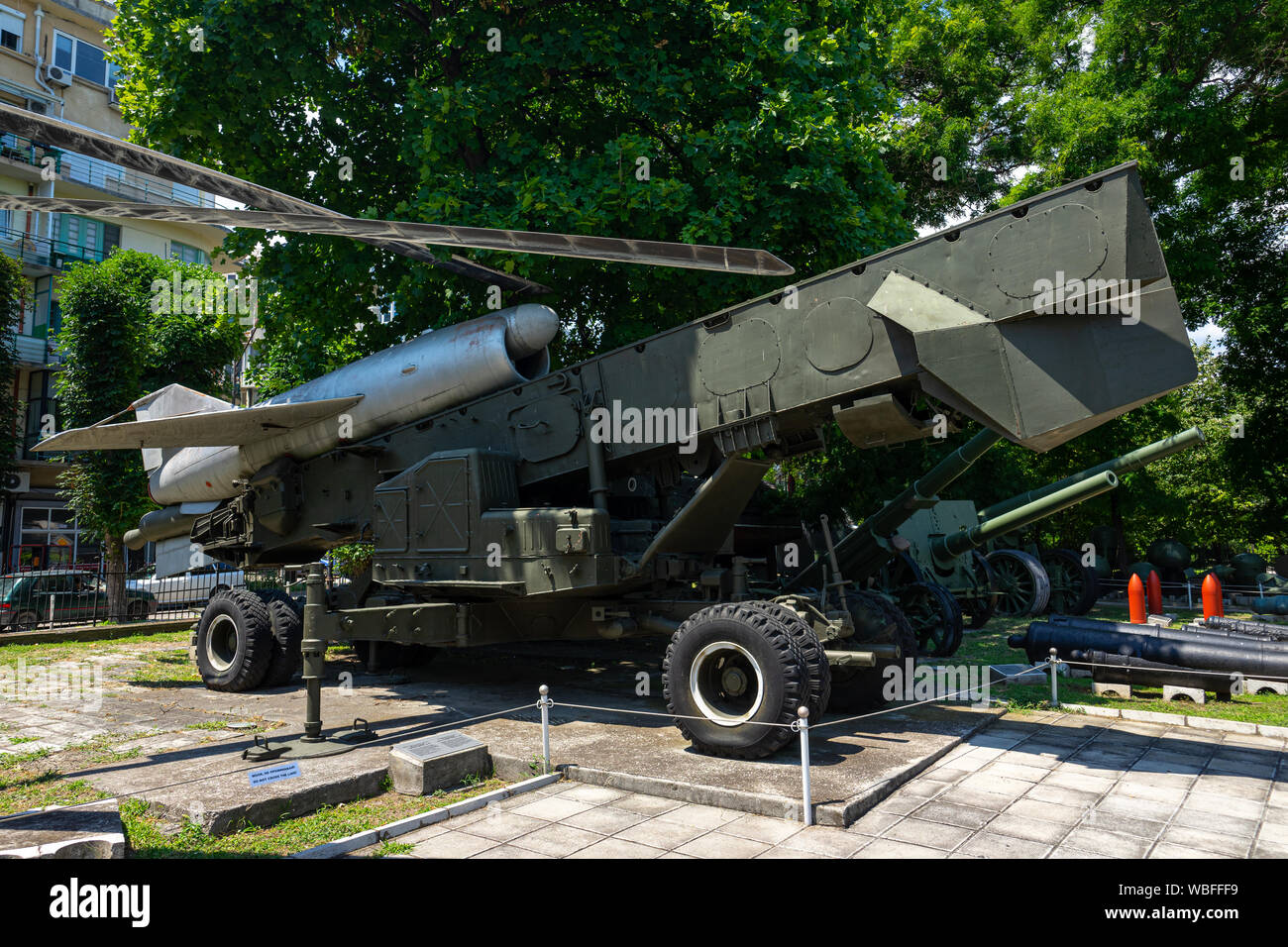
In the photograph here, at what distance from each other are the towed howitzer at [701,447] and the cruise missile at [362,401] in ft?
0.35

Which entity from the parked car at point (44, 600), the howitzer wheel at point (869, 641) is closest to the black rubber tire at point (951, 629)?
the howitzer wheel at point (869, 641)

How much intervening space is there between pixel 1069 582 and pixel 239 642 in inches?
689

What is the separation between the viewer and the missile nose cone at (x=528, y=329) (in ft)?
31.4

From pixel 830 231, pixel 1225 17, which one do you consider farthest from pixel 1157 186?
pixel 830 231

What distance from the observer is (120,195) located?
30.9m

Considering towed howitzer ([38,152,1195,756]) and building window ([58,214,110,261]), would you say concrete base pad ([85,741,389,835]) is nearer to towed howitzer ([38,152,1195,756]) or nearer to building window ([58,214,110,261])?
towed howitzer ([38,152,1195,756])

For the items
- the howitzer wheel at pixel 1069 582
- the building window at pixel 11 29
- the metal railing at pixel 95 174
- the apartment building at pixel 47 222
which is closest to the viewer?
the howitzer wheel at pixel 1069 582

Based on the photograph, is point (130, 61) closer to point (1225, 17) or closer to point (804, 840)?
point (804, 840)

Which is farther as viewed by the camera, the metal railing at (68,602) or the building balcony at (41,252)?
the building balcony at (41,252)

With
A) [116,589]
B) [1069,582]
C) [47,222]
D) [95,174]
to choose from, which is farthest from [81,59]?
[1069,582]

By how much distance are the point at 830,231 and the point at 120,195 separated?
95.9 feet

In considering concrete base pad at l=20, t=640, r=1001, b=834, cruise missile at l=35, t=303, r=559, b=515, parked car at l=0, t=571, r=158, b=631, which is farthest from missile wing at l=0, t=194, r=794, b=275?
parked car at l=0, t=571, r=158, b=631

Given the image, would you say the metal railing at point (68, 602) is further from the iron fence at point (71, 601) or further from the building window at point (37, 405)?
the building window at point (37, 405)

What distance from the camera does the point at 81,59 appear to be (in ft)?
101
